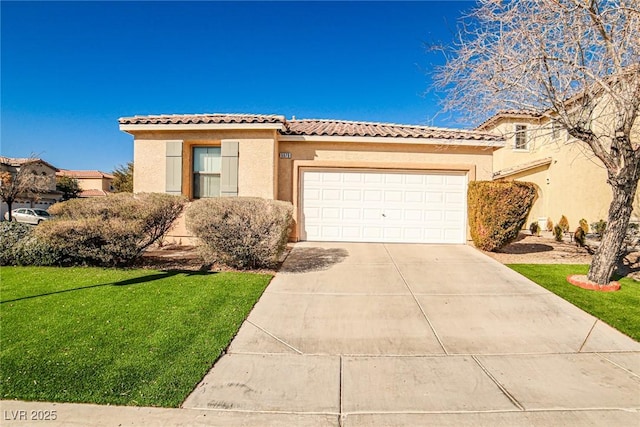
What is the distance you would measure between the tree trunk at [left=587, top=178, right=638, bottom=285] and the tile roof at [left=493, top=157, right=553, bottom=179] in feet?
37.2

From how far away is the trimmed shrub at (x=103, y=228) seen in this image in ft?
22.8

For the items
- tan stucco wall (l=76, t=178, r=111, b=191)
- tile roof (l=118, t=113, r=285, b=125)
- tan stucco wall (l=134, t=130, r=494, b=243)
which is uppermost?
tan stucco wall (l=76, t=178, r=111, b=191)

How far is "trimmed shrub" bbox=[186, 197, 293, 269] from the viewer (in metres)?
6.93

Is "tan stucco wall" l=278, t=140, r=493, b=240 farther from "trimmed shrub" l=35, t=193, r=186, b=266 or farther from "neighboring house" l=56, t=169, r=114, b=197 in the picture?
"neighboring house" l=56, t=169, r=114, b=197

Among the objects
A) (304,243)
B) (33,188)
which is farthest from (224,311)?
(33,188)

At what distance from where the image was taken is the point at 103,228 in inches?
275

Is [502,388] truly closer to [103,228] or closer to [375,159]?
[103,228]

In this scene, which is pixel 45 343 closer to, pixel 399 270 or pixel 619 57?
pixel 399 270

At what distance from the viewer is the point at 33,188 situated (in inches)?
1049

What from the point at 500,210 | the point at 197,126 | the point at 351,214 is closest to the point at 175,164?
the point at 197,126

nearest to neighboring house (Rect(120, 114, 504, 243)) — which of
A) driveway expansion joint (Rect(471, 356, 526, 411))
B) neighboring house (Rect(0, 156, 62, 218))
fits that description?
driveway expansion joint (Rect(471, 356, 526, 411))

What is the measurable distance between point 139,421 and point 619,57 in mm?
9281

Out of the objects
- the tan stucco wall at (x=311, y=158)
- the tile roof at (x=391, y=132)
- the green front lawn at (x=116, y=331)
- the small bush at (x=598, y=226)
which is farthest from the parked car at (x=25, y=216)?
the small bush at (x=598, y=226)

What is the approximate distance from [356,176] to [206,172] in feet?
16.1
